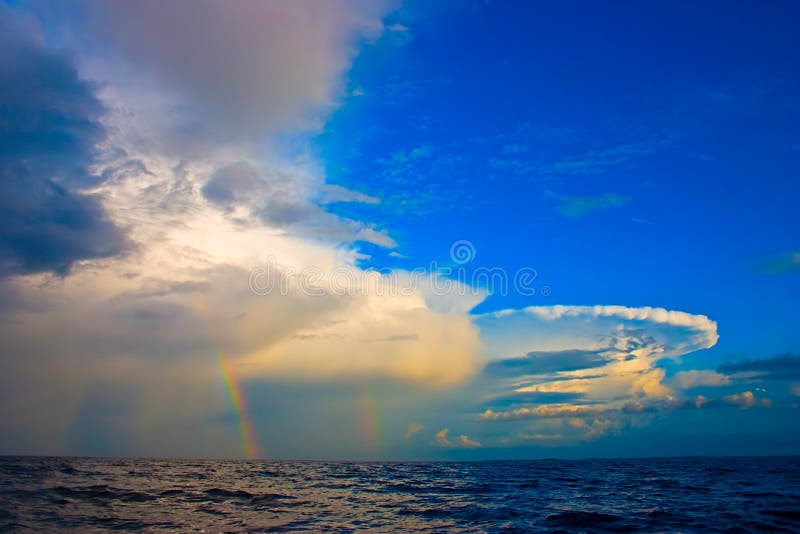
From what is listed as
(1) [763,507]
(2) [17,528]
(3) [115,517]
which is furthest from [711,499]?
(2) [17,528]

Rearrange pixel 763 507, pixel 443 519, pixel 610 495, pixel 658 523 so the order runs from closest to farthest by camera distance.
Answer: pixel 658 523 → pixel 443 519 → pixel 763 507 → pixel 610 495

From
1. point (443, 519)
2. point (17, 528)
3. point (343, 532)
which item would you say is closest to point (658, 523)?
point (443, 519)

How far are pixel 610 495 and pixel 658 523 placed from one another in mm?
16666

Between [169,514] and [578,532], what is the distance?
79.0 ft

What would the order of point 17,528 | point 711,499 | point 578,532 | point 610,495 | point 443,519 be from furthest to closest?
point 610,495 < point 711,499 < point 443,519 < point 578,532 < point 17,528

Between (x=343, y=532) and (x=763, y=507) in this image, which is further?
(x=763, y=507)

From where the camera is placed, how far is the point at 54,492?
39.7 meters

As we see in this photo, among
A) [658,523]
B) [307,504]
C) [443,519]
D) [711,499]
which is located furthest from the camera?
[711,499]

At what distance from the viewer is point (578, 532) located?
83.8 ft

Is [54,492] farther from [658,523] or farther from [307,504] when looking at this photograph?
[658,523]

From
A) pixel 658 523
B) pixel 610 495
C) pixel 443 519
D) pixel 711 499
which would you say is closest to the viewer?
pixel 658 523

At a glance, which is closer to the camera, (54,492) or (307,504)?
(307,504)

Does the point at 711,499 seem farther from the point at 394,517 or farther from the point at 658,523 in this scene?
the point at 394,517

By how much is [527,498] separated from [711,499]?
47.8 feet
